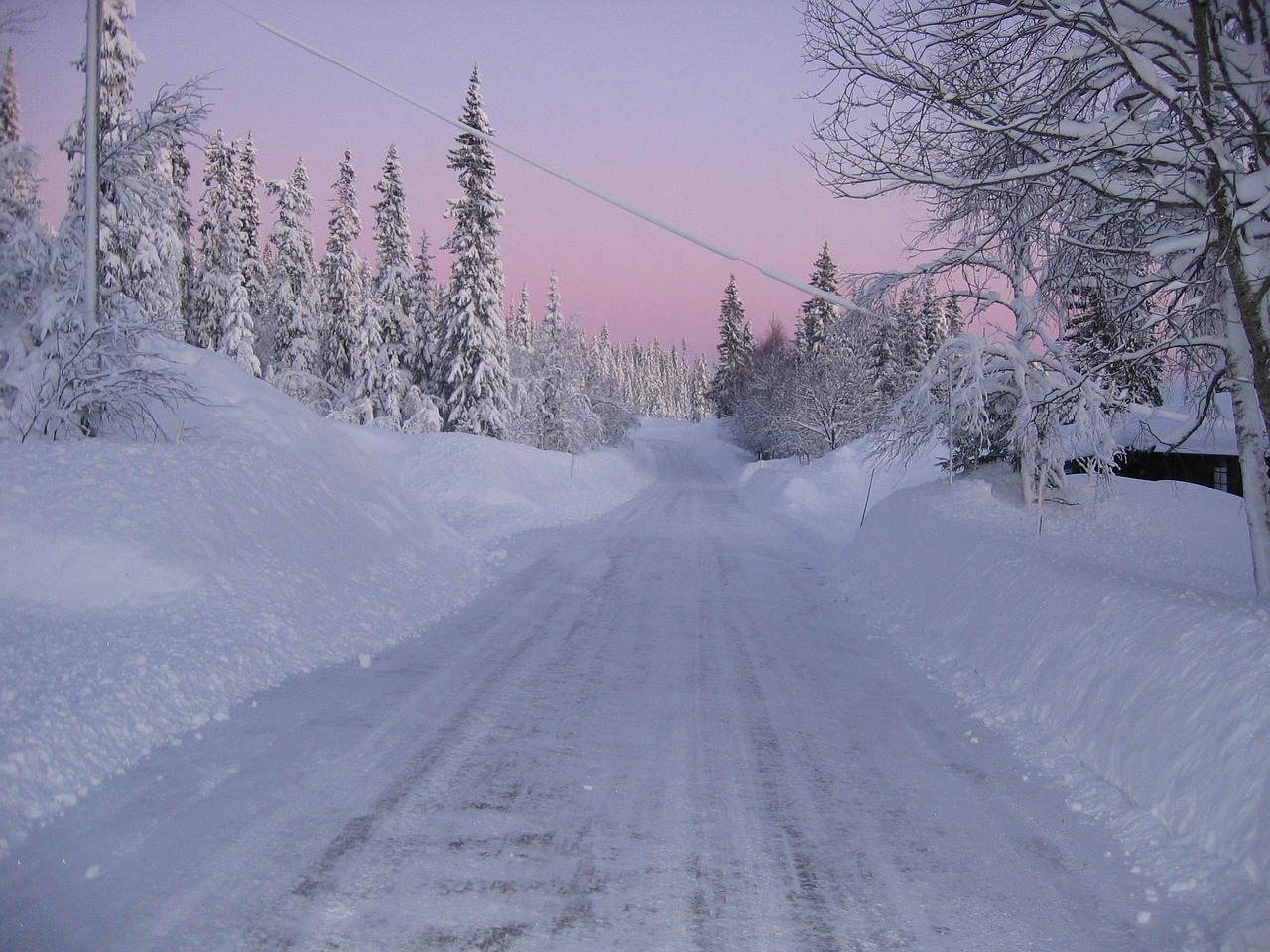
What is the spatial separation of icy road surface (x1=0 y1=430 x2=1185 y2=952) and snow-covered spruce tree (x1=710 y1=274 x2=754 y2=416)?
A: 69002mm

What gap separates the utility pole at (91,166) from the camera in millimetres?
9023

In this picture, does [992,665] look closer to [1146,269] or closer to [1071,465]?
[1146,269]

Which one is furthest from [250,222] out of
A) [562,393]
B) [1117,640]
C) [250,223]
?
[1117,640]

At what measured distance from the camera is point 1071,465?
85.1 feet

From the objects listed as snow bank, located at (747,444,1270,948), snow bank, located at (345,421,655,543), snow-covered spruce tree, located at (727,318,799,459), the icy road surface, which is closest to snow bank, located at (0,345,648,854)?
the icy road surface

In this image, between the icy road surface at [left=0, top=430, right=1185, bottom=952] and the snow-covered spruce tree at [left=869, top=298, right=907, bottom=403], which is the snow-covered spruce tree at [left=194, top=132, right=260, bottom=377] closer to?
the snow-covered spruce tree at [left=869, top=298, right=907, bottom=403]

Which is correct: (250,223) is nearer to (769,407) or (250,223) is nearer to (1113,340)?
(769,407)

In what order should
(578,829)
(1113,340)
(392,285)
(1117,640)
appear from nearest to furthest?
(578,829)
(1117,640)
(1113,340)
(392,285)

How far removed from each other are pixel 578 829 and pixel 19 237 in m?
11.1

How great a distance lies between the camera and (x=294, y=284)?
35.8 m

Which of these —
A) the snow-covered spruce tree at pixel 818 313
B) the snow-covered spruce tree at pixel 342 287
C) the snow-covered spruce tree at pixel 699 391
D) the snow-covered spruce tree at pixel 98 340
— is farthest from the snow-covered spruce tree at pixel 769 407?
the snow-covered spruce tree at pixel 699 391

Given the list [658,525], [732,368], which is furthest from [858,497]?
[732,368]

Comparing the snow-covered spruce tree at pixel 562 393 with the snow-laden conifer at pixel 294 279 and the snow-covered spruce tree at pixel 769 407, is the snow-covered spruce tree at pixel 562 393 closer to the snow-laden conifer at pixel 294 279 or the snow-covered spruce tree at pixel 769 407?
the snow-covered spruce tree at pixel 769 407

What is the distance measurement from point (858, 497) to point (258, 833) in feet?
86.9
